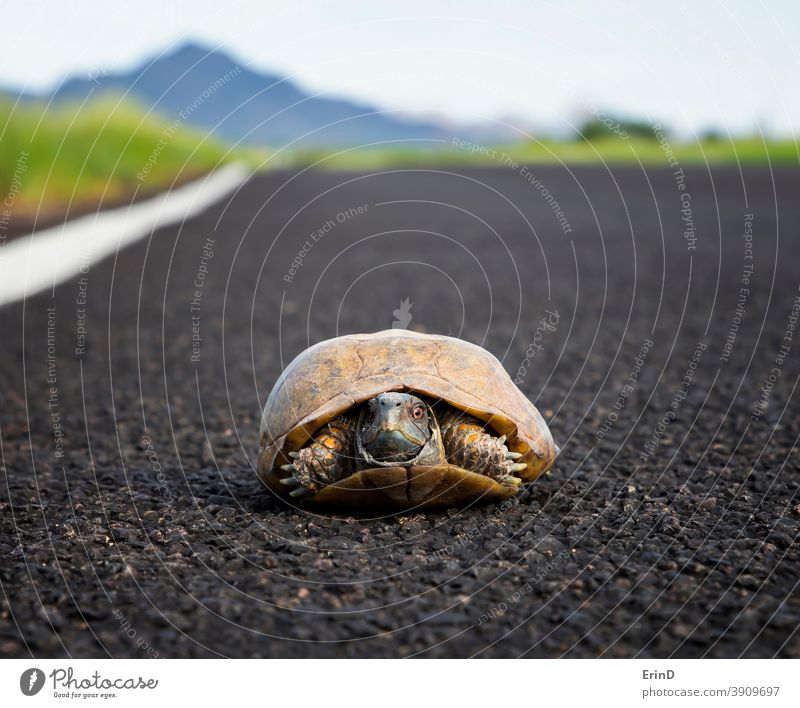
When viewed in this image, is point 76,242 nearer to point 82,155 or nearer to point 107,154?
point 82,155

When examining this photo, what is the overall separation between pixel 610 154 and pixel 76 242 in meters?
48.1

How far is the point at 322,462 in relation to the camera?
4672 millimetres

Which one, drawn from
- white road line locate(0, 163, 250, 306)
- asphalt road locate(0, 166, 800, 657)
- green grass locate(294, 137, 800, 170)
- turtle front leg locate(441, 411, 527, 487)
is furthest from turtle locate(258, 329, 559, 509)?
green grass locate(294, 137, 800, 170)

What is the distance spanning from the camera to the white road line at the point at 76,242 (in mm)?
14000

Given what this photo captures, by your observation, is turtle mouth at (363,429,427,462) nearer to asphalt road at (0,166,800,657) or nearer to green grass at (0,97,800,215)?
asphalt road at (0,166,800,657)

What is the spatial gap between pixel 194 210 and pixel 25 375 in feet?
63.7

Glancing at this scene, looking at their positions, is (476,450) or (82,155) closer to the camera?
(476,450)

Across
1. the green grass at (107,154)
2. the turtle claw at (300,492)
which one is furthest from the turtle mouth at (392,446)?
the green grass at (107,154)

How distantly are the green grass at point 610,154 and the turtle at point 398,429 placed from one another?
996 inches

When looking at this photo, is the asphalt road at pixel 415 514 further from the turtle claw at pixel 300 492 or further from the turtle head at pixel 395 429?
the turtle head at pixel 395 429

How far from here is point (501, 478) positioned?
15.4ft

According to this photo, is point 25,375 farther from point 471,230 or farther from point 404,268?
point 471,230

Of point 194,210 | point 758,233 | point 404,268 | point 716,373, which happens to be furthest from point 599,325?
point 194,210

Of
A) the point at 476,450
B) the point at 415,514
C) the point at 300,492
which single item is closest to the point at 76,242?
the point at 300,492
